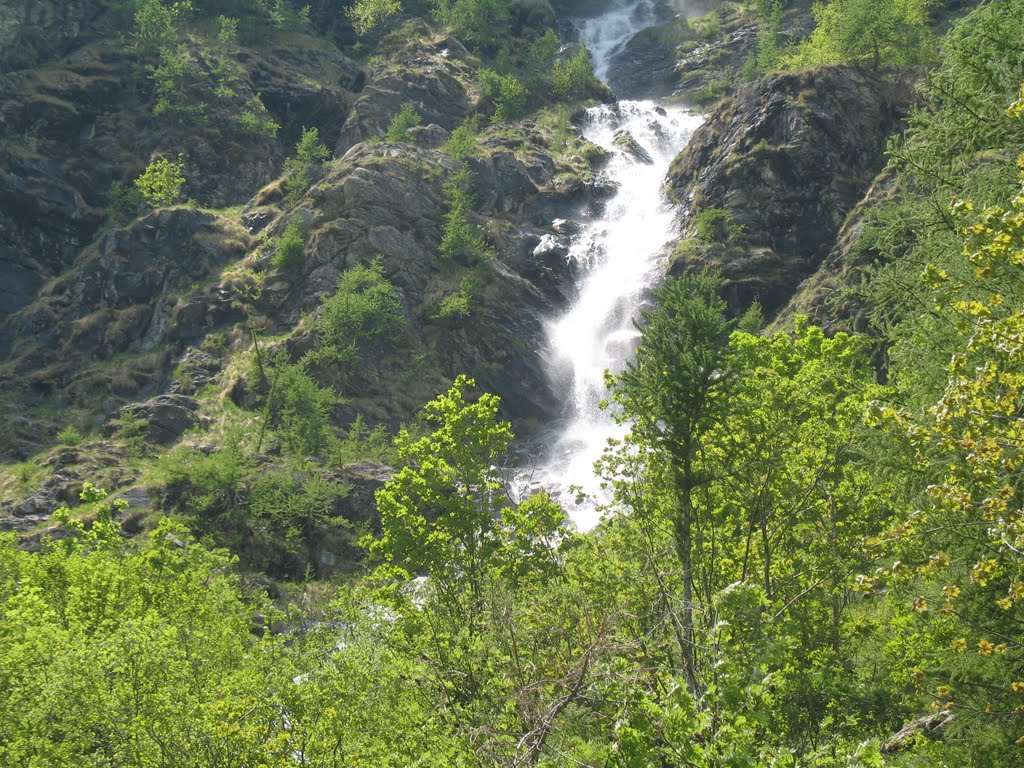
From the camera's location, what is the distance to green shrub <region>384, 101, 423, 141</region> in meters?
70.5

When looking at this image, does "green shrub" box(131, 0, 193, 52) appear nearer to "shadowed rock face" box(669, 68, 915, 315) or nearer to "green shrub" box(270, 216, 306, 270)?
"green shrub" box(270, 216, 306, 270)

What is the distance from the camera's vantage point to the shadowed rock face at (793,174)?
56.7m

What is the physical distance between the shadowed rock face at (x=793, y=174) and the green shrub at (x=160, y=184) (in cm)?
3968

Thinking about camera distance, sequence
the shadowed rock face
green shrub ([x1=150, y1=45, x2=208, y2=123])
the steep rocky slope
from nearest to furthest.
A: the steep rocky slope < the shadowed rock face < green shrub ([x1=150, y1=45, x2=208, y2=123])

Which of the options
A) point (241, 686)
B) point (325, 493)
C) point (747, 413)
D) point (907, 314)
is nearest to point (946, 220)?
point (907, 314)

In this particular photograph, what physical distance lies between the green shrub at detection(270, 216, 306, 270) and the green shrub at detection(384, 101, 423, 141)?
14.2 m

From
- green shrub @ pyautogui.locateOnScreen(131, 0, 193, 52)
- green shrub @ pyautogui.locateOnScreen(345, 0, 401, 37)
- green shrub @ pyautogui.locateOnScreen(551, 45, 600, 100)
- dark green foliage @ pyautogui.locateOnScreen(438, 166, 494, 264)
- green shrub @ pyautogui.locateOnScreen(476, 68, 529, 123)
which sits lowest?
dark green foliage @ pyautogui.locateOnScreen(438, 166, 494, 264)

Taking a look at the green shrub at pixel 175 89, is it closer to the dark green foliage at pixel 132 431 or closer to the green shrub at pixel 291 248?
the green shrub at pixel 291 248

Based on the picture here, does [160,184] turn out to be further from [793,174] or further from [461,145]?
[793,174]

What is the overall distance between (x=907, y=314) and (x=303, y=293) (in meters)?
47.0

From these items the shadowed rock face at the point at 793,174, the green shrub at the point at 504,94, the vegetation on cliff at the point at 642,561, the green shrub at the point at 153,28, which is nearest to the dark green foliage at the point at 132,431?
the vegetation on cliff at the point at 642,561

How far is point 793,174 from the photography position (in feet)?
192

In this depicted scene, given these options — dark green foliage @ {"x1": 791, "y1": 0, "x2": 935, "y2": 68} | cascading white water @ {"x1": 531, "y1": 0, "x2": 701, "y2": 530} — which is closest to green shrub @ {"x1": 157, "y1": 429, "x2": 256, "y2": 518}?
cascading white water @ {"x1": 531, "y1": 0, "x2": 701, "y2": 530}

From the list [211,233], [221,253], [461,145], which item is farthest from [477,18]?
[221,253]
